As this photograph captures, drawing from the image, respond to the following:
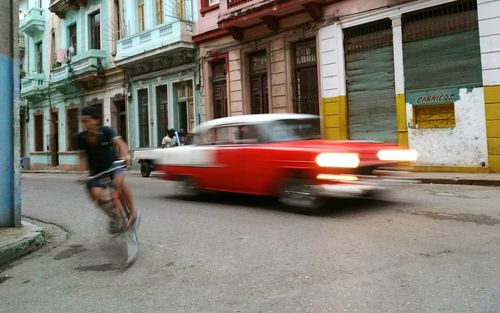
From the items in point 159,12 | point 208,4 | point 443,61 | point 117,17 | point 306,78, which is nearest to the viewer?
point 443,61

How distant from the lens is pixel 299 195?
7266mm

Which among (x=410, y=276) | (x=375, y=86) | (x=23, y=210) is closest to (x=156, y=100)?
(x=375, y=86)

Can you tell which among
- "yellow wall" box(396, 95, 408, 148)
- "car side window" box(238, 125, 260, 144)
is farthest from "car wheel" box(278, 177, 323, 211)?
"yellow wall" box(396, 95, 408, 148)

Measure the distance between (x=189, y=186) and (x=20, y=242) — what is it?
13.4 ft

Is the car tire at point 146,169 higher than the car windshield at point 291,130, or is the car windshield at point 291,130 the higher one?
the car windshield at point 291,130

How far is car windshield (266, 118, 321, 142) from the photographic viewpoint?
7.88 meters

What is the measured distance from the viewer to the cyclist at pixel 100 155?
5.34m

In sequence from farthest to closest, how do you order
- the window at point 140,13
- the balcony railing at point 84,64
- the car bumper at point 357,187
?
the balcony railing at point 84,64 → the window at point 140,13 → the car bumper at point 357,187

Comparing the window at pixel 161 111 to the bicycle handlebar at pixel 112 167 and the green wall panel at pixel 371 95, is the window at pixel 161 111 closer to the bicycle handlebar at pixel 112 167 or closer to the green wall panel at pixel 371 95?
the green wall panel at pixel 371 95

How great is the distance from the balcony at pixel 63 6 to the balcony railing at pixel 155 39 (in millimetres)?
5846

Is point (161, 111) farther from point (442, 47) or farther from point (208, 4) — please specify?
point (442, 47)

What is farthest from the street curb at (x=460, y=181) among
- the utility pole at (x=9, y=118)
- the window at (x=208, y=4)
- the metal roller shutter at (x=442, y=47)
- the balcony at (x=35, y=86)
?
the balcony at (x=35, y=86)

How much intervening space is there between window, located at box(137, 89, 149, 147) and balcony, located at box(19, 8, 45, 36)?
12.8m

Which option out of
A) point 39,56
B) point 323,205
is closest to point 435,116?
point 323,205
